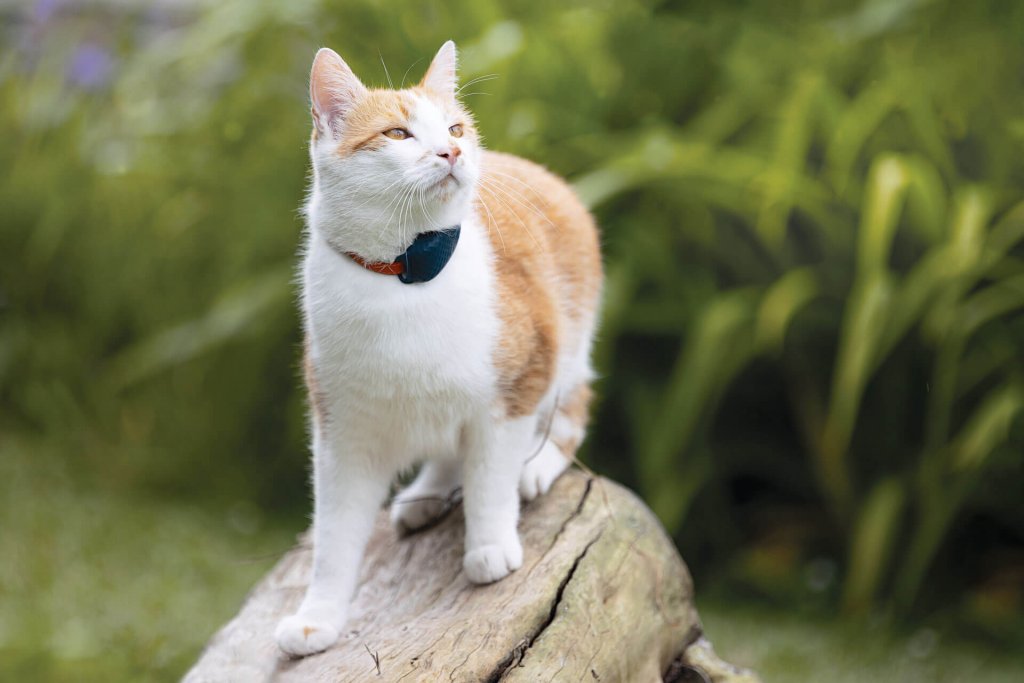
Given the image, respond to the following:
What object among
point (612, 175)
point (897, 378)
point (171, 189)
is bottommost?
point (897, 378)

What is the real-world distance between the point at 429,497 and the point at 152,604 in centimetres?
104

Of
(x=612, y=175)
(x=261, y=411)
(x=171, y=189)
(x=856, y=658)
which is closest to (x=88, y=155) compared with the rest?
(x=171, y=189)

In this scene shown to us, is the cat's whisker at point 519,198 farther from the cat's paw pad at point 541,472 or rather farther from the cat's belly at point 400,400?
the cat's paw pad at point 541,472

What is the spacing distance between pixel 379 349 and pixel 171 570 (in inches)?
62.0

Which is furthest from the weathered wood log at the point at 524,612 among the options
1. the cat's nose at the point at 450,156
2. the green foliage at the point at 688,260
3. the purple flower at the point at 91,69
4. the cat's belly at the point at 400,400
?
the purple flower at the point at 91,69

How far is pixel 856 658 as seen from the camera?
2.30 m

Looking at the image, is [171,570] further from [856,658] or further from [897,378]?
[897,378]

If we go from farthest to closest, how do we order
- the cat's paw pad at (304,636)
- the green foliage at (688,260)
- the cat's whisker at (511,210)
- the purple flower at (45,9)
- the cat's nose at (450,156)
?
the purple flower at (45,9)
the green foliage at (688,260)
the cat's whisker at (511,210)
the cat's paw pad at (304,636)
the cat's nose at (450,156)

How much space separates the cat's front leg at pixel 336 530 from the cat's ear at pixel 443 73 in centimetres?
55

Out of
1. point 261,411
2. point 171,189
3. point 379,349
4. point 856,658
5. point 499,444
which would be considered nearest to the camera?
point 379,349

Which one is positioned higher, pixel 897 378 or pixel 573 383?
pixel 573 383

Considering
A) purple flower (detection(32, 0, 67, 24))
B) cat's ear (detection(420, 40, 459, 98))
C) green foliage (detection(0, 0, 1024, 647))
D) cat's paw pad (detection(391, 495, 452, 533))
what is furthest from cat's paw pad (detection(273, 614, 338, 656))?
purple flower (detection(32, 0, 67, 24))

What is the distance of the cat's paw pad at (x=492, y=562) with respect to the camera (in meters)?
1.55

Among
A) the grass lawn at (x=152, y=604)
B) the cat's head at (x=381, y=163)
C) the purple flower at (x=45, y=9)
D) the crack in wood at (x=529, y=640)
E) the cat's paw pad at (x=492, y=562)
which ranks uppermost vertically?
the cat's head at (x=381, y=163)
